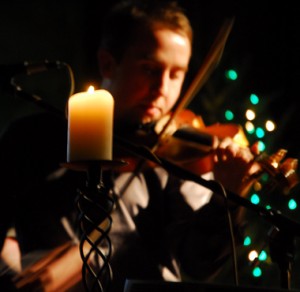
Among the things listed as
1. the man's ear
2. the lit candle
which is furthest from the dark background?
the lit candle

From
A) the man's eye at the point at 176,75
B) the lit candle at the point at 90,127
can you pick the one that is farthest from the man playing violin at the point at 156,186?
the lit candle at the point at 90,127

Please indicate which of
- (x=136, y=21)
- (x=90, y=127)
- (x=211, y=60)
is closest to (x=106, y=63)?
(x=136, y=21)

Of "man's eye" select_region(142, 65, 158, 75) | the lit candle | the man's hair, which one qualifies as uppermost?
Result: the lit candle

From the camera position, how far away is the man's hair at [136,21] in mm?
1251

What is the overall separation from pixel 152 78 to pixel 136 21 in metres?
0.19

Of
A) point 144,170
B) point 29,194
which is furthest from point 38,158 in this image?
point 144,170

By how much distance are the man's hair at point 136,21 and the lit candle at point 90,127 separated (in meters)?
0.68

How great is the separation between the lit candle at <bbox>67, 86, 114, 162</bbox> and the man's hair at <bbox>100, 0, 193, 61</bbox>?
68cm

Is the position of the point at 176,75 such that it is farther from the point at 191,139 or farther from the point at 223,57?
the point at 223,57

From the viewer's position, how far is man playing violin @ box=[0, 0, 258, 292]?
108 centimetres

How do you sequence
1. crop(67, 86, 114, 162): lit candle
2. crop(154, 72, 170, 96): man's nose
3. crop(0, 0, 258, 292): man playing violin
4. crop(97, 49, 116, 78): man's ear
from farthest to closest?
1. crop(97, 49, 116, 78): man's ear
2. crop(154, 72, 170, 96): man's nose
3. crop(0, 0, 258, 292): man playing violin
4. crop(67, 86, 114, 162): lit candle

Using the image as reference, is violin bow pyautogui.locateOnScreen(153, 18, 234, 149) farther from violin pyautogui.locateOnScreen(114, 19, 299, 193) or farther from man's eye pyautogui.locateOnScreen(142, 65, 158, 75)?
man's eye pyautogui.locateOnScreen(142, 65, 158, 75)

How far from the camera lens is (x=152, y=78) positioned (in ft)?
3.96

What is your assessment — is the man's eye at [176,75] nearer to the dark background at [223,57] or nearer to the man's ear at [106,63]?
the man's ear at [106,63]
